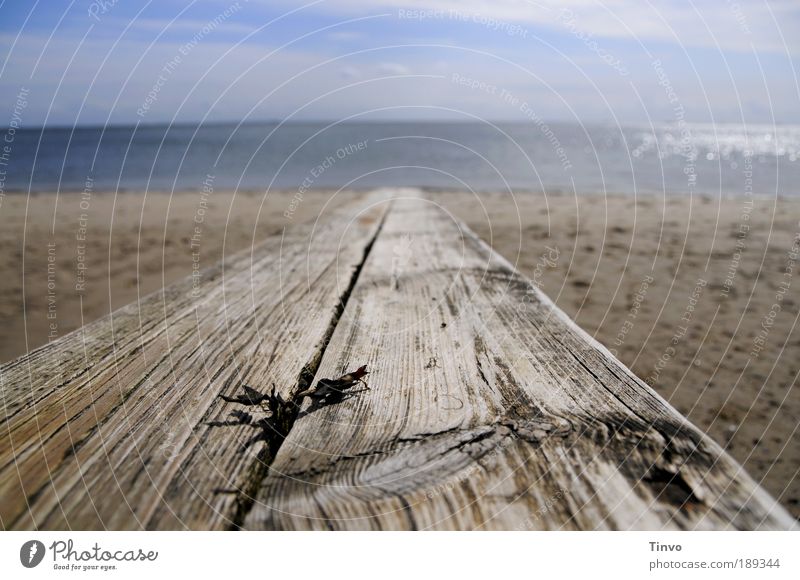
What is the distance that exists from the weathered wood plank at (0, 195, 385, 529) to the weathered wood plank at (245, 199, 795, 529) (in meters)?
0.10

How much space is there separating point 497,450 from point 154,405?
65 centimetres
